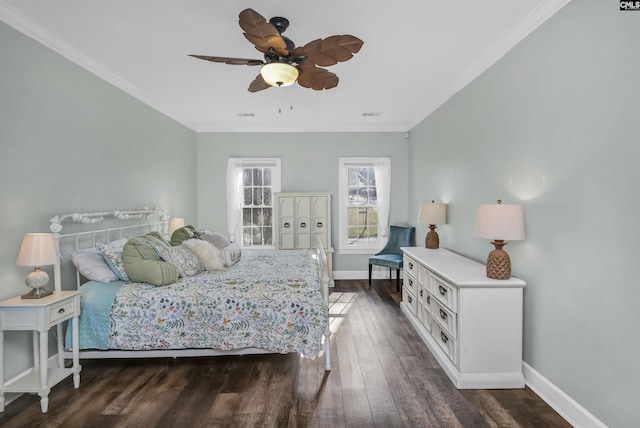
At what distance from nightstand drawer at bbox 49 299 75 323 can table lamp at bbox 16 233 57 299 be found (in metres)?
0.14

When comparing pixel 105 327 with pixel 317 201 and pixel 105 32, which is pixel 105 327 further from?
pixel 317 201

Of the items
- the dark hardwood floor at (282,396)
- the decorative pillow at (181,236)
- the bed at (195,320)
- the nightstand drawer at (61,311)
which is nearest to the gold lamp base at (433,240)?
→ the dark hardwood floor at (282,396)

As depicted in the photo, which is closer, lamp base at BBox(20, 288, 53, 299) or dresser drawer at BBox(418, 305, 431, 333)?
lamp base at BBox(20, 288, 53, 299)

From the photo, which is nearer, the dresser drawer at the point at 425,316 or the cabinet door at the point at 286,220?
the dresser drawer at the point at 425,316

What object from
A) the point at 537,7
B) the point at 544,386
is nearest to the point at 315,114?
the point at 537,7

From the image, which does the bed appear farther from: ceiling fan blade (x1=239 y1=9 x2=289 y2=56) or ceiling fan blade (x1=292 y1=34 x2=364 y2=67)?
ceiling fan blade (x1=239 y1=9 x2=289 y2=56)

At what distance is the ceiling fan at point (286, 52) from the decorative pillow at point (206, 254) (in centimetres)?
188

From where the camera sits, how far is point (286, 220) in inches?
227

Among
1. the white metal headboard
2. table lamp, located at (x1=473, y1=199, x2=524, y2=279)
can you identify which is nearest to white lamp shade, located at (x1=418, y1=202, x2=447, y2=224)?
table lamp, located at (x1=473, y1=199, x2=524, y2=279)

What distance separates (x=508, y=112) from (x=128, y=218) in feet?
13.1

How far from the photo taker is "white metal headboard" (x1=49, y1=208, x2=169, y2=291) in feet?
9.12

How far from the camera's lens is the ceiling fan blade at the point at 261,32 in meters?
1.95

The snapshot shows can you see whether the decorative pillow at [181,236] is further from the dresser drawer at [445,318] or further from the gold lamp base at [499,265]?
the gold lamp base at [499,265]

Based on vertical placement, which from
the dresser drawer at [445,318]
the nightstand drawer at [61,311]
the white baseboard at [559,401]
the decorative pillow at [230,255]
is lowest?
the white baseboard at [559,401]
